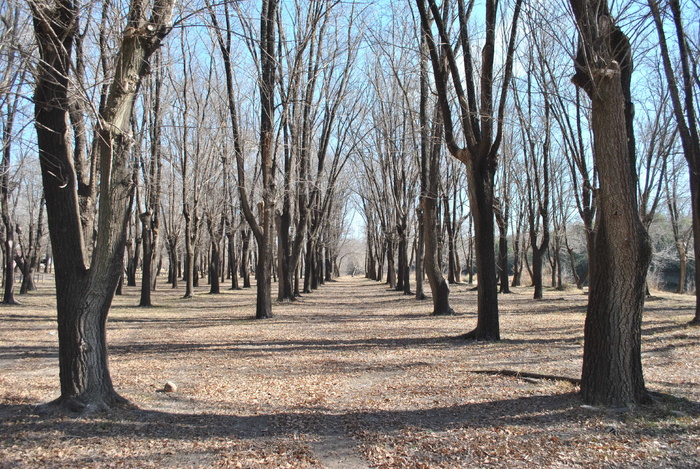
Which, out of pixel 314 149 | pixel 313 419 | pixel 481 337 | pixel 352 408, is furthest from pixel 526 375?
pixel 314 149

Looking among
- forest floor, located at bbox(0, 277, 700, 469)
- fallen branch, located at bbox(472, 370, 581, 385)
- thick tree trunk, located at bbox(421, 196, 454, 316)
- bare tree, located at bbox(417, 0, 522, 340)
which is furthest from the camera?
thick tree trunk, located at bbox(421, 196, 454, 316)

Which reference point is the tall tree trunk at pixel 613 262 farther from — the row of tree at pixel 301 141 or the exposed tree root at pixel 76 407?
the exposed tree root at pixel 76 407

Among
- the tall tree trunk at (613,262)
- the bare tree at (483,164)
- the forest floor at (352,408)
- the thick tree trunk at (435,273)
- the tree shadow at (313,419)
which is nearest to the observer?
the forest floor at (352,408)

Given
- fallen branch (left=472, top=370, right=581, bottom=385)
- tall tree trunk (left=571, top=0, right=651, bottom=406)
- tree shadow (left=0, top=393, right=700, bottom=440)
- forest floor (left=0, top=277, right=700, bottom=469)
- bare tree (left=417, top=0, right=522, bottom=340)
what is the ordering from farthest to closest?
bare tree (left=417, top=0, right=522, bottom=340), fallen branch (left=472, top=370, right=581, bottom=385), tall tree trunk (left=571, top=0, right=651, bottom=406), tree shadow (left=0, top=393, right=700, bottom=440), forest floor (left=0, top=277, right=700, bottom=469)

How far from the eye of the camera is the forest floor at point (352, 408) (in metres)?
3.48

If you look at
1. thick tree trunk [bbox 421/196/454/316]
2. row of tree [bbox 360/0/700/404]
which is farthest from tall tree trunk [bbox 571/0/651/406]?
thick tree trunk [bbox 421/196/454/316]

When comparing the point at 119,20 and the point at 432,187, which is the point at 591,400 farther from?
the point at 432,187

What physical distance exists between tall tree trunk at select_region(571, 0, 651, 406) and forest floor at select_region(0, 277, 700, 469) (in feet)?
0.87

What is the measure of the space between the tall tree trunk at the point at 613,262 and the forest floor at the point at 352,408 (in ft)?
0.87

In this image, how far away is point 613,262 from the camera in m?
4.40

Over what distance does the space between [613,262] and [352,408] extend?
2.88 metres

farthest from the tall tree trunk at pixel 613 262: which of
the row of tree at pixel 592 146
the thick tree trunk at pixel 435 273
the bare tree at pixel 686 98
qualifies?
the thick tree trunk at pixel 435 273

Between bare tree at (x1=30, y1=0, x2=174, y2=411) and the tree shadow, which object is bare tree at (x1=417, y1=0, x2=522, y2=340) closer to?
the tree shadow

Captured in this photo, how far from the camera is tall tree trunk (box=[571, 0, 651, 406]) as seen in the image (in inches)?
170
